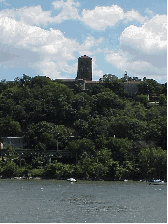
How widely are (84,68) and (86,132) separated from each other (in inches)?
2726

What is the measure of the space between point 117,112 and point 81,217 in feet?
228

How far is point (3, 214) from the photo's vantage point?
130 feet

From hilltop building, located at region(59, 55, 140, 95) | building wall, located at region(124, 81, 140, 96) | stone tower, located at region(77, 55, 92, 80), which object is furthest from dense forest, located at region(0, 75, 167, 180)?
stone tower, located at region(77, 55, 92, 80)

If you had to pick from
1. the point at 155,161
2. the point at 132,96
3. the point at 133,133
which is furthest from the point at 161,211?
the point at 132,96

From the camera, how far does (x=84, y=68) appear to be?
530 ft

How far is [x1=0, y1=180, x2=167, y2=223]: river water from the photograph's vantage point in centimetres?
3875

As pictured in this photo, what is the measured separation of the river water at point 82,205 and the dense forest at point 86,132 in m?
17.5

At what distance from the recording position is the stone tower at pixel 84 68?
528ft

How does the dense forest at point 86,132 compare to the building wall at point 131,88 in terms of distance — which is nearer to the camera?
the dense forest at point 86,132

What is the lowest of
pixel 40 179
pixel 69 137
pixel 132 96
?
pixel 40 179

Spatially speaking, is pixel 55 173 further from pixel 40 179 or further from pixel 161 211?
pixel 161 211

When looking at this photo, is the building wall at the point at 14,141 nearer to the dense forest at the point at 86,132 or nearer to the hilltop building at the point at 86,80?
the dense forest at the point at 86,132

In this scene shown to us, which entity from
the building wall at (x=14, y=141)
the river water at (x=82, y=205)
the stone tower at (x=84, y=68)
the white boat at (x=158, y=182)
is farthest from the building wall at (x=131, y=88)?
the river water at (x=82, y=205)

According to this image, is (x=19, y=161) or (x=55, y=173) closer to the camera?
(x=55, y=173)
